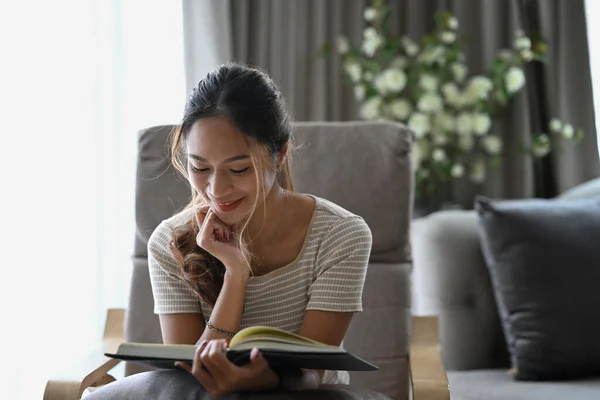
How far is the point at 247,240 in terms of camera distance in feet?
5.13

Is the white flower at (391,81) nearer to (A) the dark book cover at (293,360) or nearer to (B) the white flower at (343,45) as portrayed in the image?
(B) the white flower at (343,45)

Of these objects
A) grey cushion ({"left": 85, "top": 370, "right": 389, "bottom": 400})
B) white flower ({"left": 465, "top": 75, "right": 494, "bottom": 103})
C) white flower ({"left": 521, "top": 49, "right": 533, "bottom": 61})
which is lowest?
grey cushion ({"left": 85, "top": 370, "right": 389, "bottom": 400})

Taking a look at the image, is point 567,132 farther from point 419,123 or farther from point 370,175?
point 370,175

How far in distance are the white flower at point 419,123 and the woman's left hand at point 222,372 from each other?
1577 millimetres

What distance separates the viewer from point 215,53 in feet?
8.54

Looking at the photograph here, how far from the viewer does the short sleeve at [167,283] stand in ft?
5.00

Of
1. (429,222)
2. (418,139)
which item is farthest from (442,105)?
(429,222)

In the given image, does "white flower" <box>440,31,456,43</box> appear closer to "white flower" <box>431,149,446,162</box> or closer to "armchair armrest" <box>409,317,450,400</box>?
"white flower" <box>431,149,446,162</box>

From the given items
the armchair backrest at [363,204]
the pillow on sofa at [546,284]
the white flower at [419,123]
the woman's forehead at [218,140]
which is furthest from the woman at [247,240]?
the white flower at [419,123]

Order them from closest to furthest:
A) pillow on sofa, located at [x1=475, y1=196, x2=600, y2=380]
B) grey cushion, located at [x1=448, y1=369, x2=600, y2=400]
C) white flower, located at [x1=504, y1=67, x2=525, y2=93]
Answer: grey cushion, located at [x1=448, y1=369, x2=600, y2=400] < pillow on sofa, located at [x1=475, y1=196, x2=600, y2=380] < white flower, located at [x1=504, y1=67, x2=525, y2=93]

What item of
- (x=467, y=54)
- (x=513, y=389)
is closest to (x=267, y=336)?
(x=513, y=389)

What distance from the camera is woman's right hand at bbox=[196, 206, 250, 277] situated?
1478 mm

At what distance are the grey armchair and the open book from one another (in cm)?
63

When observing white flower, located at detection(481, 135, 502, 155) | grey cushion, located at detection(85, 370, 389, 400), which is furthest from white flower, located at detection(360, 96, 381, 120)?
grey cushion, located at detection(85, 370, 389, 400)
